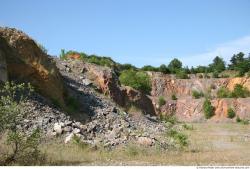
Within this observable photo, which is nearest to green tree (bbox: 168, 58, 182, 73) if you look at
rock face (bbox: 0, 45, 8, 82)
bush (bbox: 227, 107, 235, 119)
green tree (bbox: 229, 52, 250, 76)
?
green tree (bbox: 229, 52, 250, 76)

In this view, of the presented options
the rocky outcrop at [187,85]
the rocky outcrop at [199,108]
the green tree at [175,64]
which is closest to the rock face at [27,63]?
the rocky outcrop at [199,108]

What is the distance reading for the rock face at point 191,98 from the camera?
5869 centimetres

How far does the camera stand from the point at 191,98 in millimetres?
63562

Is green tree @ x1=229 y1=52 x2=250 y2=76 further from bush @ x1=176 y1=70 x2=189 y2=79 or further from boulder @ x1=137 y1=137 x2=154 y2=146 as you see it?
boulder @ x1=137 y1=137 x2=154 y2=146

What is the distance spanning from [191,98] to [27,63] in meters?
45.1

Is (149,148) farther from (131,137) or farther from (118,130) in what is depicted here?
(118,130)

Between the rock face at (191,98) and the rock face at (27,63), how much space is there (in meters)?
37.7

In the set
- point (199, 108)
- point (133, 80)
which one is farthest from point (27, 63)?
point (199, 108)

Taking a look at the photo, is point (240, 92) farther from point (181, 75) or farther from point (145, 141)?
point (145, 141)

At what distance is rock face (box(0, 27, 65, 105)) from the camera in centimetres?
2045

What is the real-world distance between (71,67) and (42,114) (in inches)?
561

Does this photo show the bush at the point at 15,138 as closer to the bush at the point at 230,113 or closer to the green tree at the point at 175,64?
the bush at the point at 230,113

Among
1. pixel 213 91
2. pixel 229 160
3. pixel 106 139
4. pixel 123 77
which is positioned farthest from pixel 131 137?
pixel 213 91

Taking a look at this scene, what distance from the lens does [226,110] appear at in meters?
58.5
